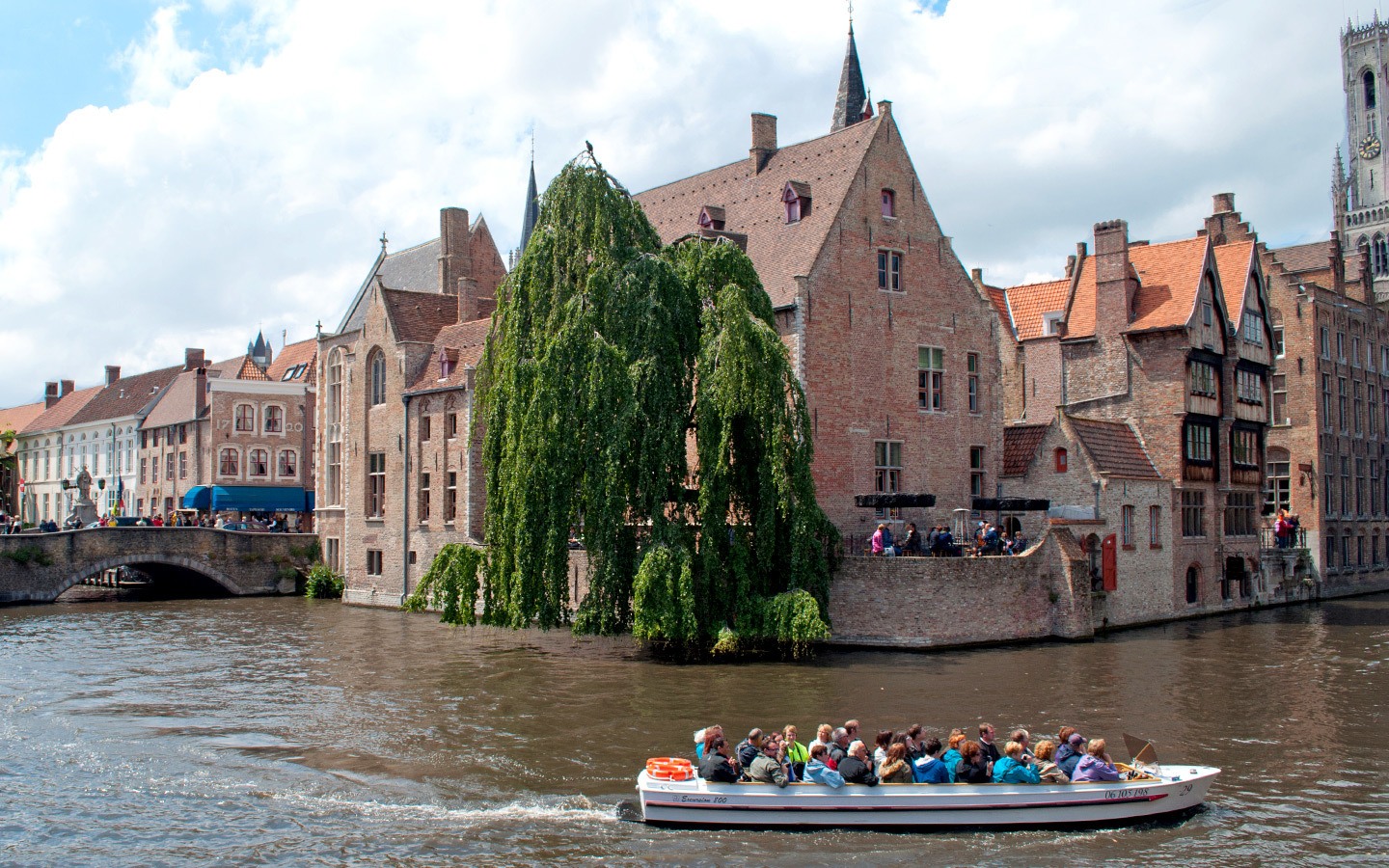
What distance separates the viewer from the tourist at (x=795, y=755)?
14.5 metres

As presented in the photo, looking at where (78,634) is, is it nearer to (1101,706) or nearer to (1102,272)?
(1101,706)

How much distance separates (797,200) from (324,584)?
23.5 meters

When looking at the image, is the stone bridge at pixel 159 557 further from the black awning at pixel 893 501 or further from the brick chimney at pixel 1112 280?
the brick chimney at pixel 1112 280

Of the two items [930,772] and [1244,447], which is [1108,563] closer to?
[1244,447]

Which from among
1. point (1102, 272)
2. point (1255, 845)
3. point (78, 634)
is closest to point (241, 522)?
point (78, 634)

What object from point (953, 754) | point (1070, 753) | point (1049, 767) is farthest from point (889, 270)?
point (1049, 767)

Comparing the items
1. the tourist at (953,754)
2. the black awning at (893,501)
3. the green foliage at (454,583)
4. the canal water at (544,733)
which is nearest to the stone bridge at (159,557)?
the canal water at (544,733)

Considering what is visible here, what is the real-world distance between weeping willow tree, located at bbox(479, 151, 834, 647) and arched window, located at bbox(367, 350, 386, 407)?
662 inches

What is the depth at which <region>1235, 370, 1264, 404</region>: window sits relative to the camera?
37.9 m

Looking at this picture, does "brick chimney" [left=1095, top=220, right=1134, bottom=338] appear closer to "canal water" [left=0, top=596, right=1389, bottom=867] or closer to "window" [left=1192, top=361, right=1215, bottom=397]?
"window" [left=1192, top=361, right=1215, bottom=397]

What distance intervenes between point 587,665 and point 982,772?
12719 mm

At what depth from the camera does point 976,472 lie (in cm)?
3456

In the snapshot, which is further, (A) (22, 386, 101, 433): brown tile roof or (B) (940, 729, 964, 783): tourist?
(A) (22, 386, 101, 433): brown tile roof

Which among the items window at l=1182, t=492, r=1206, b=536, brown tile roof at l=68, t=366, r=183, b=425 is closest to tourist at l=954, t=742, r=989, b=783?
window at l=1182, t=492, r=1206, b=536
